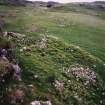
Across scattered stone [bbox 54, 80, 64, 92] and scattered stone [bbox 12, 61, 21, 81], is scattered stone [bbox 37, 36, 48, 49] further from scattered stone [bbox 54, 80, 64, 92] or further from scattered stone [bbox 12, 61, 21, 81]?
scattered stone [bbox 12, 61, 21, 81]

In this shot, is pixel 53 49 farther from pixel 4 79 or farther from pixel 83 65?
pixel 4 79

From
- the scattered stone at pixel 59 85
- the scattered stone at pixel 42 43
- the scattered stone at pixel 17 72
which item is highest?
the scattered stone at pixel 17 72

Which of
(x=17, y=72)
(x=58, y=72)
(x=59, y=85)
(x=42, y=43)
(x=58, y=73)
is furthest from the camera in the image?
(x=42, y=43)

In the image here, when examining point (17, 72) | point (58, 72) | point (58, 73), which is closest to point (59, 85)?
point (58, 73)

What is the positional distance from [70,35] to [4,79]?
110 feet

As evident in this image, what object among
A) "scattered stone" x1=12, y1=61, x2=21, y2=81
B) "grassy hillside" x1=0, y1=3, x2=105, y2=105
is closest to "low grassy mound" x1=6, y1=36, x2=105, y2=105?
"grassy hillside" x1=0, y1=3, x2=105, y2=105

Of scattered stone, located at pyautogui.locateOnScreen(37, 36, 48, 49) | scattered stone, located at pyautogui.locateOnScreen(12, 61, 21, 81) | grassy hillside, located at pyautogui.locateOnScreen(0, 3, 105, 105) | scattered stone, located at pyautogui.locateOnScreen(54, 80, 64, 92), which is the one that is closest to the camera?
scattered stone, located at pyautogui.locateOnScreen(12, 61, 21, 81)

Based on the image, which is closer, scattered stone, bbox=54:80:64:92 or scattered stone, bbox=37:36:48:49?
scattered stone, bbox=54:80:64:92

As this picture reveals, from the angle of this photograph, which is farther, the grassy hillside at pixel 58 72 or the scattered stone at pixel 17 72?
the grassy hillside at pixel 58 72

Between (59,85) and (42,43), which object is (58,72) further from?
→ (42,43)

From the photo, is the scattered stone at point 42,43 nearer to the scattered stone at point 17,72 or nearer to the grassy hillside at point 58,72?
the grassy hillside at point 58,72

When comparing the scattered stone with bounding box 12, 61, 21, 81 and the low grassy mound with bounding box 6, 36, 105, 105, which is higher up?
the scattered stone with bounding box 12, 61, 21, 81

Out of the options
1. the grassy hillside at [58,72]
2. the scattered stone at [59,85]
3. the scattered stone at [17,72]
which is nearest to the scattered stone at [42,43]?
the grassy hillside at [58,72]

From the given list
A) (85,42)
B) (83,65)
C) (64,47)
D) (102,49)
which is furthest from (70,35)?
(83,65)
